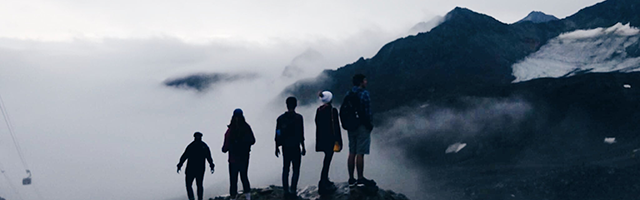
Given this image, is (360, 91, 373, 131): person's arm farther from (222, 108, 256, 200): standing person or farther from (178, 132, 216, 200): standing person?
(178, 132, 216, 200): standing person

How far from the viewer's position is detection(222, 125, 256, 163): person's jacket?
14500 millimetres

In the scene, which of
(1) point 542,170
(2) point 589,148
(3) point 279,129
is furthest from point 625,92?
(3) point 279,129

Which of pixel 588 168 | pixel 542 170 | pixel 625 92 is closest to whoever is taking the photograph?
pixel 588 168

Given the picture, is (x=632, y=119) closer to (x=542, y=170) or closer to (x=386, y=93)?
(x=542, y=170)

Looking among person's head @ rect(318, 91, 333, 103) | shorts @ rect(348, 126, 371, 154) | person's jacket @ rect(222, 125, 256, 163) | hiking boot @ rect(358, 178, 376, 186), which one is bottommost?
hiking boot @ rect(358, 178, 376, 186)

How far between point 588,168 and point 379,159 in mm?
55284

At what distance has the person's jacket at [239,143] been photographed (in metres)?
14.5

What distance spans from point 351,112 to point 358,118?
0.24m

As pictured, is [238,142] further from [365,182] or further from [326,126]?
[365,182]

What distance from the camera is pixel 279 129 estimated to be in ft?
46.7

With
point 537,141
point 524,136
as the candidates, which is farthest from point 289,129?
point 524,136

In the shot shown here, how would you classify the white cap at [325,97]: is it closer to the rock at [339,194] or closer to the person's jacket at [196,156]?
the rock at [339,194]

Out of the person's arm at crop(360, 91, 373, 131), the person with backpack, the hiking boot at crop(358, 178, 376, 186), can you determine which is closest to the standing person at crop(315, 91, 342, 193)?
the person with backpack

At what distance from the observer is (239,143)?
14547 mm
